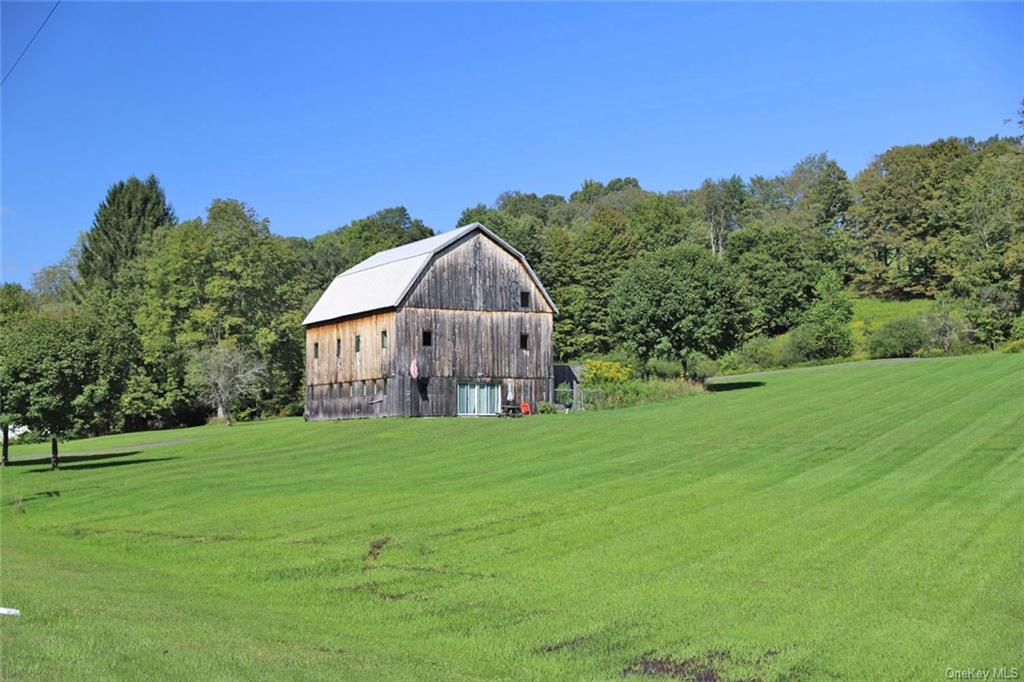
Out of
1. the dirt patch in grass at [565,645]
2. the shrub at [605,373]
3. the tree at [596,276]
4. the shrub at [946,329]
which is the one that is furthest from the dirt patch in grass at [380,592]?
the tree at [596,276]

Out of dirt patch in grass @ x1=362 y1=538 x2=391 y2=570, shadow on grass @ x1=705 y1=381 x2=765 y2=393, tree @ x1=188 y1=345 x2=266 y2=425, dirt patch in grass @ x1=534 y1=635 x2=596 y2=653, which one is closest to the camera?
dirt patch in grass @ x1=534 y1=635 x2=596 y2=653

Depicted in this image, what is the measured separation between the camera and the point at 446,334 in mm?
48406

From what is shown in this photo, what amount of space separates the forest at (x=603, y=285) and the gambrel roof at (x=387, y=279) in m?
9.55

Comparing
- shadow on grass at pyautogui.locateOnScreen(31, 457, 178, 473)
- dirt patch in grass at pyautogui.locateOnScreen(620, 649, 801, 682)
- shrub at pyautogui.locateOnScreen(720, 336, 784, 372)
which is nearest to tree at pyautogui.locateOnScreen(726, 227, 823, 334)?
shrub at pyautogui.locateOnScreen(720, 336, 784, 372)

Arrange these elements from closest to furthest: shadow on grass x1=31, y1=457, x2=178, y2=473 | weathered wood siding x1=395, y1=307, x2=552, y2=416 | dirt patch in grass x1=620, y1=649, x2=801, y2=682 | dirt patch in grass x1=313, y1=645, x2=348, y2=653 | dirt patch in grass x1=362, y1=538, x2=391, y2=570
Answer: dirt patch in grass x1=620, y1=649, x2=801, y2=682
dirt patch in grass x1=313, y1=645, x2=348, y2=653
dirt patch in grass x1=362, y1=538, x2=391, y2=570
shadow on grass x1=31, y1=457, x2=178, y2=473
weathered wood siding x1=395, y1=307, x2=552, y2=416

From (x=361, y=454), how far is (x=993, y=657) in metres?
23.6

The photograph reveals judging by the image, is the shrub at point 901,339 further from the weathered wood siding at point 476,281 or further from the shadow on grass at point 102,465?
the shadow on grass at point 102,465

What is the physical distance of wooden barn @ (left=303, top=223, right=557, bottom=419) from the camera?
47500 mm

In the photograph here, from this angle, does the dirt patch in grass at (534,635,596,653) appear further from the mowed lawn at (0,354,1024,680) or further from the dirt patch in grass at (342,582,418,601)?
the dirt patch in grass at (342,582,418,601)

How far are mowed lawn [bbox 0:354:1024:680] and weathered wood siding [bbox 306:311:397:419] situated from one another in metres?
16.1

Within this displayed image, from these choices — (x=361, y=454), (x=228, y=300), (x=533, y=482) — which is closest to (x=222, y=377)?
(x=228, y=300)

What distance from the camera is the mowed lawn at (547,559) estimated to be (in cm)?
1022

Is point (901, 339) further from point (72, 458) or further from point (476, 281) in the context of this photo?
point (72, 458)

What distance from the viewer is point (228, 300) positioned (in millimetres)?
70750
